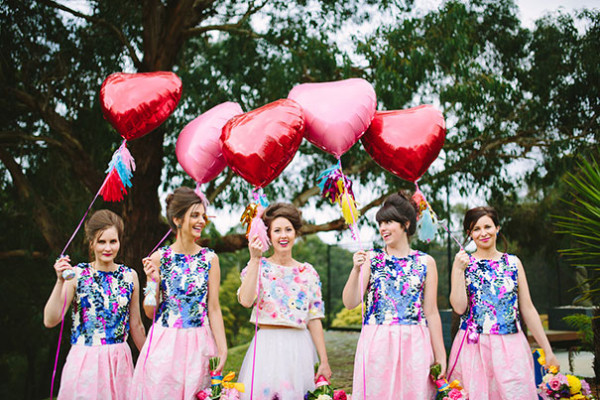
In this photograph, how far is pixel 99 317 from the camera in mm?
3254

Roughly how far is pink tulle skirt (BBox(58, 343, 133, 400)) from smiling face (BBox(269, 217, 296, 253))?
3.56ft

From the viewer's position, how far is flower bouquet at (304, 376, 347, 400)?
318 centimetres

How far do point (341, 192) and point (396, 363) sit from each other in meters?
1.10

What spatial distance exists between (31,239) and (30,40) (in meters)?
3.04

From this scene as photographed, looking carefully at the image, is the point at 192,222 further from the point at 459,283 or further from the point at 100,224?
the point at 459,283

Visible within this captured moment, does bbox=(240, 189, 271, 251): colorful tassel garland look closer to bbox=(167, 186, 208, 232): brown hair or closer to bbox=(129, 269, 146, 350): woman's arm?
bbox=(167, 186, 208, 232): brown hair

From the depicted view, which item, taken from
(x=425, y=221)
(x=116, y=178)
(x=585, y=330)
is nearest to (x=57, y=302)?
(x=116, y=178)

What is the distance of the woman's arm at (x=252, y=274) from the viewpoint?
3.21 metres

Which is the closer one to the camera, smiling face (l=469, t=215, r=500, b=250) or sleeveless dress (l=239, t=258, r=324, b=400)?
sleeveless dress (l=239, t=258, r=324, b=400)

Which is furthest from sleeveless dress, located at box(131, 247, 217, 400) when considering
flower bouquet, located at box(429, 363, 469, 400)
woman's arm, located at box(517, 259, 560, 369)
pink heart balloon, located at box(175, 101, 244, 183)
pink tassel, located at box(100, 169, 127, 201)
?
woman's arm, located at box(517, 259, 560, 369)

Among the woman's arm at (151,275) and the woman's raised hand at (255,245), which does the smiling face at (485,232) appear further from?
the woman's arm at (151,275)

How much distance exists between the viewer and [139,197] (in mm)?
7621

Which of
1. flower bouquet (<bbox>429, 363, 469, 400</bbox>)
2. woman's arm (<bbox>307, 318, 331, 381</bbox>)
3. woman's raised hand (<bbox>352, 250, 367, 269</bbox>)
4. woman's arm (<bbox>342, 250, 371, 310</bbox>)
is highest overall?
woman's raised hand (<bbox>352, 250, 367, 269</bbox>)

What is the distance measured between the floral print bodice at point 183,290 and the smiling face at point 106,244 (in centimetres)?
30
